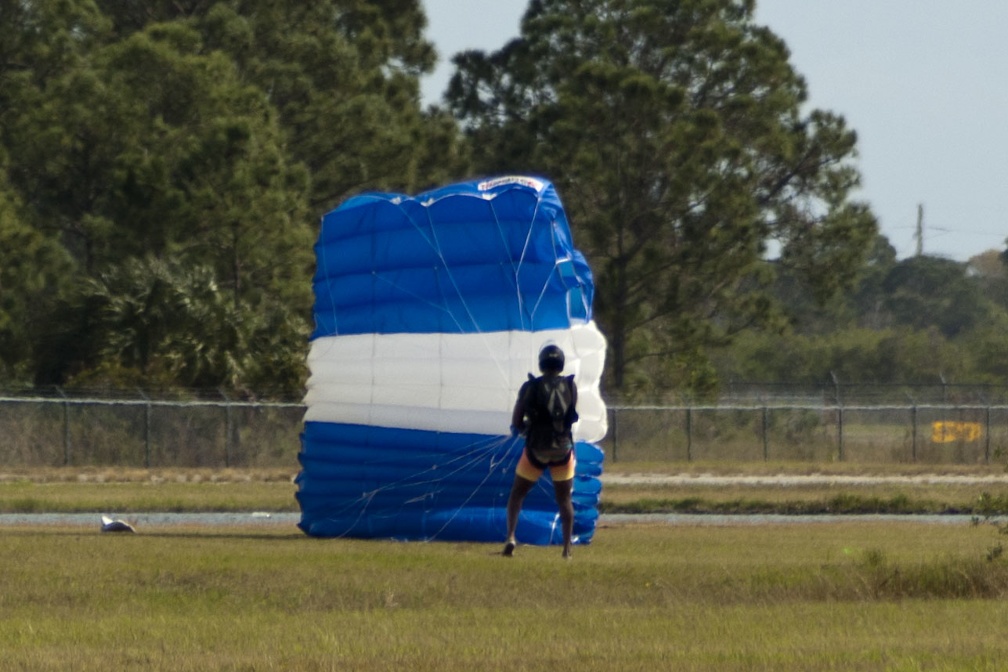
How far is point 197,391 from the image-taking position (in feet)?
126

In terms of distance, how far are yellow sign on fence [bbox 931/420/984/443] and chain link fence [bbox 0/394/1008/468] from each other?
A: 0.13ft

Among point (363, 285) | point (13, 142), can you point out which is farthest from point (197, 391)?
point (363, 285)

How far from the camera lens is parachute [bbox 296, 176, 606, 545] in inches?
623

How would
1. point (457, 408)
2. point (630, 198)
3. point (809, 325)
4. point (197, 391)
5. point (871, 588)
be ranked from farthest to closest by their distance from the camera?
point (809, 325), point (630, 198), point (197, 391), point (457, 408), point (871, 588)

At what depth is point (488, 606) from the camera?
11.4 metres

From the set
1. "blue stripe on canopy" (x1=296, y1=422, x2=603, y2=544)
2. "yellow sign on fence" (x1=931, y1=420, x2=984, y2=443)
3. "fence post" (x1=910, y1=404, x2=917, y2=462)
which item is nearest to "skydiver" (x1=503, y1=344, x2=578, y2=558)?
"blue stripe on canopy" (x1=296, y1=422, x2=603, y2=544)

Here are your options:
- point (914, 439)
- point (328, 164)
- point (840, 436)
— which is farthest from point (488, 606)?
point (328, 164)

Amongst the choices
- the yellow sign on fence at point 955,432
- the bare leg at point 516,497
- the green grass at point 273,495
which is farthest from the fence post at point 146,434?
the bare leg at point 516,497

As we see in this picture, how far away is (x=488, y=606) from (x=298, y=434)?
24.2m

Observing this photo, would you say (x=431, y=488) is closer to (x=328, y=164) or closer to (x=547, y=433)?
(x=547, y=433)

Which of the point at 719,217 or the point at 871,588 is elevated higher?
the point at 719,217

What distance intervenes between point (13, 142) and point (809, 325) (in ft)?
217

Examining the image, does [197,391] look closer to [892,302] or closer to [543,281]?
[543,281]

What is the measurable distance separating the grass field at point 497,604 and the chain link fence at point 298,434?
18.9 metres
